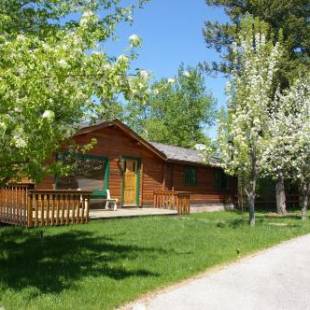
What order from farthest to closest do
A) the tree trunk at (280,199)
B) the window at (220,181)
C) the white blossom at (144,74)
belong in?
the window at (220,181), the tree trunk at (280,199), the white blossom at (144,74)

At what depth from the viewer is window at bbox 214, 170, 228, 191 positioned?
111ft

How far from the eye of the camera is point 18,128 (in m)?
6.84

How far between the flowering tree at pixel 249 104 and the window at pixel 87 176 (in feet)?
20.1

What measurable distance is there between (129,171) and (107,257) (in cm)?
1434

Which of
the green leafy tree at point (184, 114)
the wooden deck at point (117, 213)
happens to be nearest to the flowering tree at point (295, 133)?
the wooden deck at point (117, 213)

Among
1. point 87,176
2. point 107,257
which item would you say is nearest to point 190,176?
point 87,176

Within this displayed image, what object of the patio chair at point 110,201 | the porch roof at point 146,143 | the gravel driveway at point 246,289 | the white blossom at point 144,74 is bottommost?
the gravel driveway at point 246,289

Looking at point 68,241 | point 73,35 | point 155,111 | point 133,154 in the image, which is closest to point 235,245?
point 68,241

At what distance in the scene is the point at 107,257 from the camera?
38.2 ft

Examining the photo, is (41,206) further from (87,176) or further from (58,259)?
(87,176)

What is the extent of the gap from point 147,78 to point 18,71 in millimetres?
2060

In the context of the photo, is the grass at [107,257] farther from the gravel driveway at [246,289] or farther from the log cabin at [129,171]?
the log cabin at [129,171]

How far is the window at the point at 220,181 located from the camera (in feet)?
111

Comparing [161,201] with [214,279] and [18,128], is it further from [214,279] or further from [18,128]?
[18,128]
